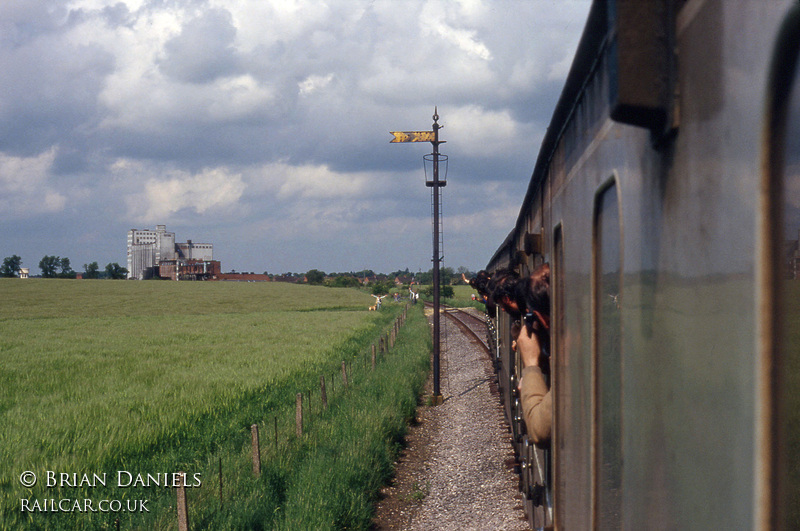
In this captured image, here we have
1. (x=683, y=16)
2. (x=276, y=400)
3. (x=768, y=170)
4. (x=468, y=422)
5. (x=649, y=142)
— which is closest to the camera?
(x=768, y=170)

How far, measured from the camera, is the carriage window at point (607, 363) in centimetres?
181

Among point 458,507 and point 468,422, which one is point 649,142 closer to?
point 458,507

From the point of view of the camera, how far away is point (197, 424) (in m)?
11.5

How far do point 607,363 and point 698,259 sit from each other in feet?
2.96

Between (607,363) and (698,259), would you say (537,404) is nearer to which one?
(607,363)

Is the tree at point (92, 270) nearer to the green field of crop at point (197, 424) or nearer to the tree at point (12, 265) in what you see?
the tree at point (12, 265)

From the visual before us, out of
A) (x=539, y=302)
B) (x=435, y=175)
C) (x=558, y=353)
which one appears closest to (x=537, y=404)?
(x=558, y=353)

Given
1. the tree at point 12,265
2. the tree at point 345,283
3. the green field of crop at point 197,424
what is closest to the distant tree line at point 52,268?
the tree at point 12,265

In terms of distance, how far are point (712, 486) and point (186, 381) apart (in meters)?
16.4

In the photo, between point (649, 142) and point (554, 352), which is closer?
point (649, 142)

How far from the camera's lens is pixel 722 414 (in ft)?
3.40

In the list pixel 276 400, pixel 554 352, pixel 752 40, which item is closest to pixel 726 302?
pixel 752 40

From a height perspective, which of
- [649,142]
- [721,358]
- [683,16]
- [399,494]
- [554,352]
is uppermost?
[683,16]

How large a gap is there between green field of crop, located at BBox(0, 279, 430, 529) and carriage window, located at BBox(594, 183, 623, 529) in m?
4.69
